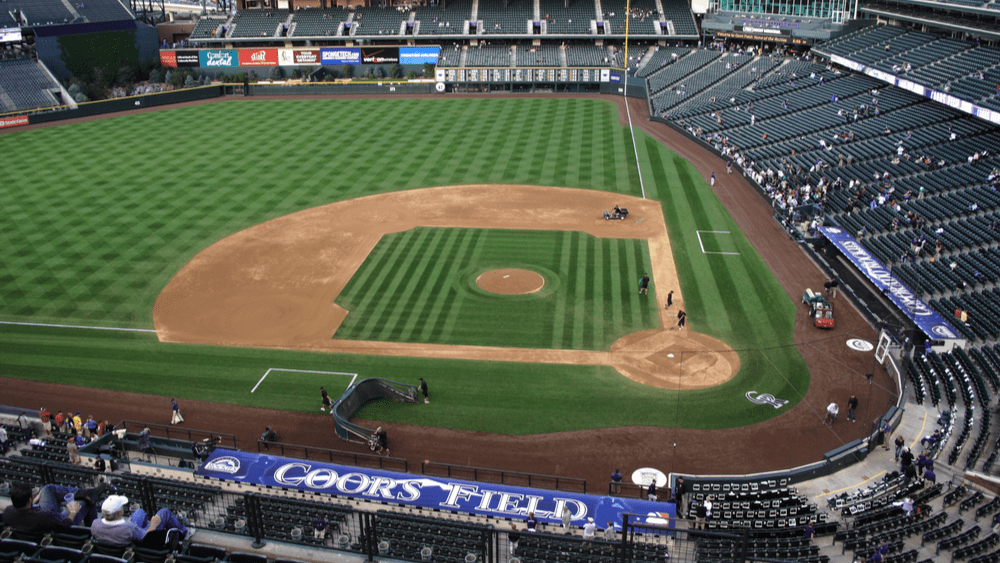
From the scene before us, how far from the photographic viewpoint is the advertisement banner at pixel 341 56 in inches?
3465

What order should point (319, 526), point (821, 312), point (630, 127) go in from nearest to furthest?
point (319, 526)
point (821, 312)
point (630, 127)

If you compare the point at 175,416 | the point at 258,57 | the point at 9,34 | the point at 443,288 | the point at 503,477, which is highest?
the point at 9,34

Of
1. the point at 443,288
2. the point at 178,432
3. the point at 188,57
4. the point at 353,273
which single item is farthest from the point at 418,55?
the point at 178,432

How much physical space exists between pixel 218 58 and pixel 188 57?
380cm

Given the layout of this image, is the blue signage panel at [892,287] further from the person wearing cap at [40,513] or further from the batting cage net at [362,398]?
the person wearing cap at [40,513]

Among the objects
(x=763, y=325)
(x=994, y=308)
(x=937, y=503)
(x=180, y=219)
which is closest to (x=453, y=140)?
(x=180, y=219)

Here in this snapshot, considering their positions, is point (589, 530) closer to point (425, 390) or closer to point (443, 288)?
point (425, 390)

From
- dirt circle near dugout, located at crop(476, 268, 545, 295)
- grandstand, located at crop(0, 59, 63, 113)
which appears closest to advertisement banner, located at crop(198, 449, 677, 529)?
dirt circle near dugout, located at crop(476, 268, 545, 295)

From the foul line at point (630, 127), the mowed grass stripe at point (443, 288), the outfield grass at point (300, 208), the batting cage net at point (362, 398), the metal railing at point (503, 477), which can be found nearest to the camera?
the metal railing at point (503, 477)

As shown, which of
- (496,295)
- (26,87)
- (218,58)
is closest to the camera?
(496,295)

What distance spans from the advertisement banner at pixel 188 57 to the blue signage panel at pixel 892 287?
258ft

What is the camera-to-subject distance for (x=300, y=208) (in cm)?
4600

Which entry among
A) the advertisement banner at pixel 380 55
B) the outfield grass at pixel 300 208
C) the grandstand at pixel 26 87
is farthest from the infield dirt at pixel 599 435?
the advertisement banner at pixel 380 55

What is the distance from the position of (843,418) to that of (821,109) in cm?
4031
